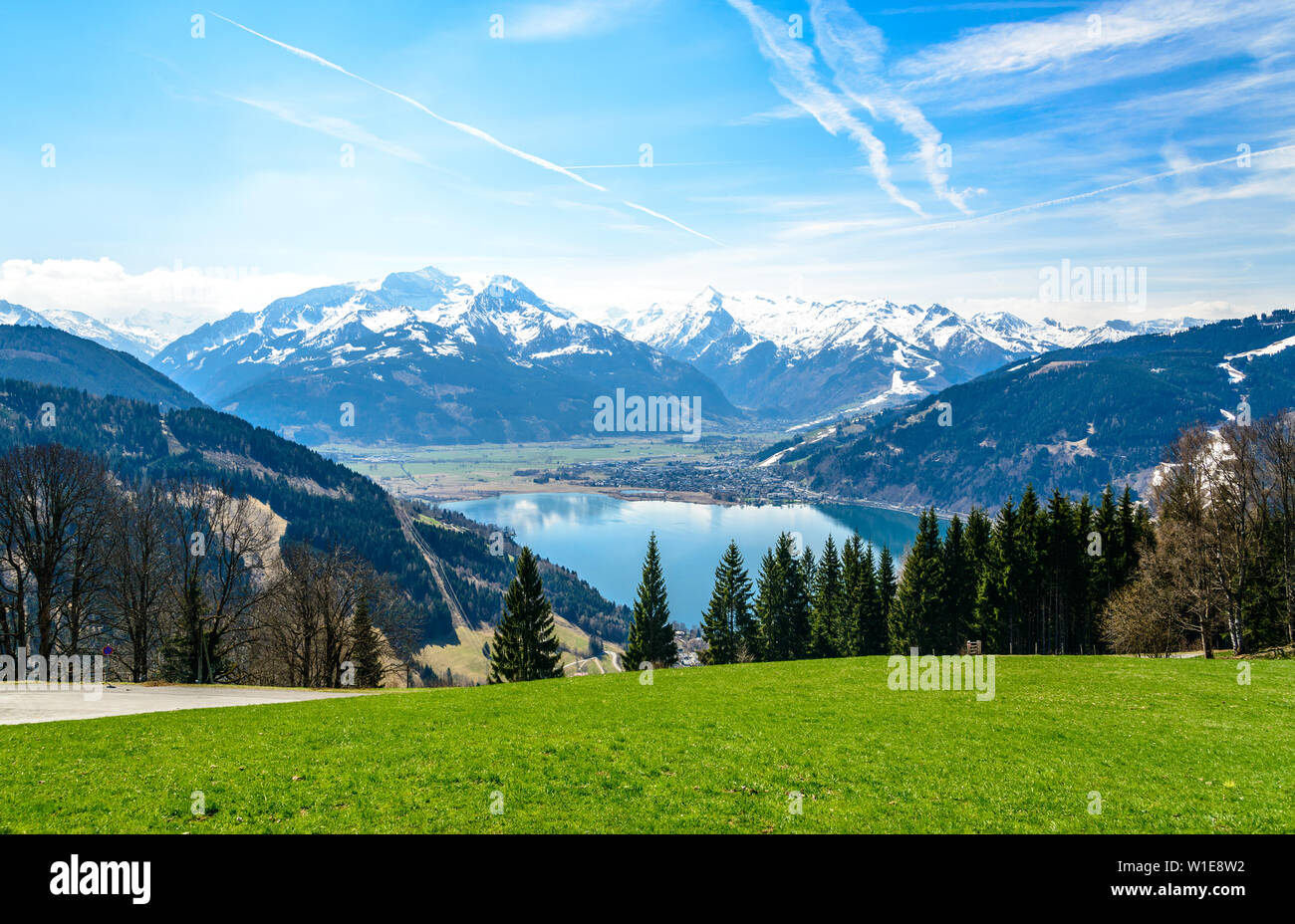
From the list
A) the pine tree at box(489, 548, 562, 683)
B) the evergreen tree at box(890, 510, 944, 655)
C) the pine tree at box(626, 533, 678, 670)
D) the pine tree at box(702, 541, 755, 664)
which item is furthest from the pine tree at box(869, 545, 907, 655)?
the pine tree at box(489, 548, 562, 683)

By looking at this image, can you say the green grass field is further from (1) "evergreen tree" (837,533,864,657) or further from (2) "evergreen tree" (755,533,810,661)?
(2) "evergreen tree" (755,533,810,661)

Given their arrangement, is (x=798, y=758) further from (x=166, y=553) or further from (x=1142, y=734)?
(x=166, y=553)

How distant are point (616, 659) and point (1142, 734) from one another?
12770 cm

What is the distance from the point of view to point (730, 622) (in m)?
74.9

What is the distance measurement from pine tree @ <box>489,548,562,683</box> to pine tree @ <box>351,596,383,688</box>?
9.89m

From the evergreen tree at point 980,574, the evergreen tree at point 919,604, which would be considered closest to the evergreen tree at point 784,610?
the evergreen tree at point 919,604

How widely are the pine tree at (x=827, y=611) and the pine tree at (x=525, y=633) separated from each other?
2910 cm

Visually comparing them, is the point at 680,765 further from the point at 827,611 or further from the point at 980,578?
the point at 827,611

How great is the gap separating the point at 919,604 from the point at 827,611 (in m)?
11.8

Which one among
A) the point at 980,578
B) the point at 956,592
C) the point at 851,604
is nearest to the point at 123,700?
the point at 851,604

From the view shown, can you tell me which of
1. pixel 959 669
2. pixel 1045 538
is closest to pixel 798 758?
pixel 959 669

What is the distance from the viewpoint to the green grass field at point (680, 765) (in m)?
14.6

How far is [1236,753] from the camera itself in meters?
20.5

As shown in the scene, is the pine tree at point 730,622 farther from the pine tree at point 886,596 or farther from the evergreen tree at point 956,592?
the evergreen tree at point 956,592
